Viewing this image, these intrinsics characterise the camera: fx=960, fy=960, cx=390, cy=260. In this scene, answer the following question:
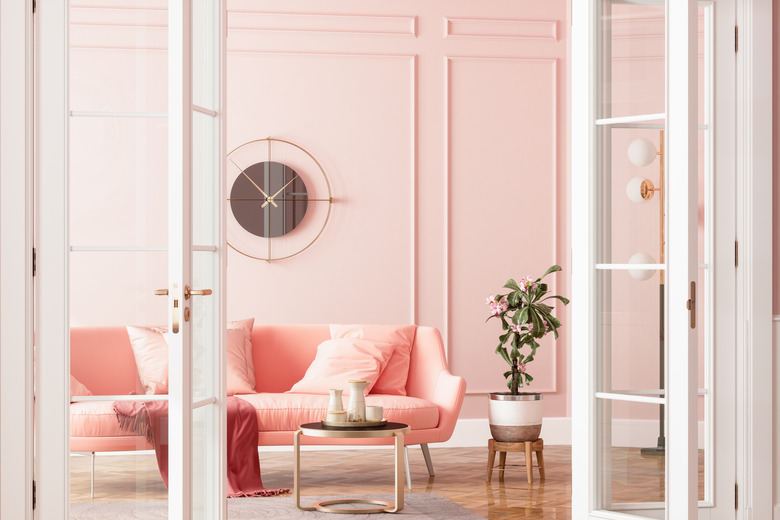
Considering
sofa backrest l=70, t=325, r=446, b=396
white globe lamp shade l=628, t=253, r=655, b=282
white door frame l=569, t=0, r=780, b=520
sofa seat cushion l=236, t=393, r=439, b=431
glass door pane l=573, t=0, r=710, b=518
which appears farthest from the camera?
sofa backrest l=70, t=325, r=446, b=396

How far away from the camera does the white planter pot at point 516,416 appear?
18.0 ft

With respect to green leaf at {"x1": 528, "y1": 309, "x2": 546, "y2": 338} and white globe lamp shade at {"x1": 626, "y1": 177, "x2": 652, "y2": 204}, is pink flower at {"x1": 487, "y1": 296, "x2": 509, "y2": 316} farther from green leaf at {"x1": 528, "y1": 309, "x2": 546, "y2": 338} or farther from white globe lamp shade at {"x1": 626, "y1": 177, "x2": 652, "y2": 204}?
white globe lamp shade at {"x1": 626, "y1": 177, "x2": 652, "y2": 204}

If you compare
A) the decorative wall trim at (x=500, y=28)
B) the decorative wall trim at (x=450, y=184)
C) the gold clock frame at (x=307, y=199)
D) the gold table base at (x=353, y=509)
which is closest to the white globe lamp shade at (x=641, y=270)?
the gold table base at (x=353, y=509)

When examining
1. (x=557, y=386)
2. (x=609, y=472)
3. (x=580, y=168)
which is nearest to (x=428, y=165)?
(x=557, y=386)

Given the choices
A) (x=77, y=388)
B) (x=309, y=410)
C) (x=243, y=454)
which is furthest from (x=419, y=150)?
(x=77, y=388)

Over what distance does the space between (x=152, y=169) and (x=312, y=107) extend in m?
3.37

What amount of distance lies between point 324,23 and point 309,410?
284 centimetres

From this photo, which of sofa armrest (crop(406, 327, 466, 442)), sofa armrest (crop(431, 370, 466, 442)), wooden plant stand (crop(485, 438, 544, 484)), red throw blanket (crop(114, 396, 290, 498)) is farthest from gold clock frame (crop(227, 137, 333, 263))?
wooden plant stand (crop(485, 438, 544, 484))

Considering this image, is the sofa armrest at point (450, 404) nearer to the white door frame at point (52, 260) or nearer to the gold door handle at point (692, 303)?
the gold door handle at point (692, 303)

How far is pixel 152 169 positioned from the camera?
11.1 ft

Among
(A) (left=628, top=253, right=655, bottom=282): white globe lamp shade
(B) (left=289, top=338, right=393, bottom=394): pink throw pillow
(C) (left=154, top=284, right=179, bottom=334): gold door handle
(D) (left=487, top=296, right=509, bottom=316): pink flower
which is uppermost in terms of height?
(A) (left=628, top=253, right=655, bottom=282): white globe lamp shade

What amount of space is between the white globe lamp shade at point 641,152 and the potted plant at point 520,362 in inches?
66.5

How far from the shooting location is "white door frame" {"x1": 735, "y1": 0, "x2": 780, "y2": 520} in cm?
394

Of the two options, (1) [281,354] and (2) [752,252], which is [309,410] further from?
(2) [752,252]
